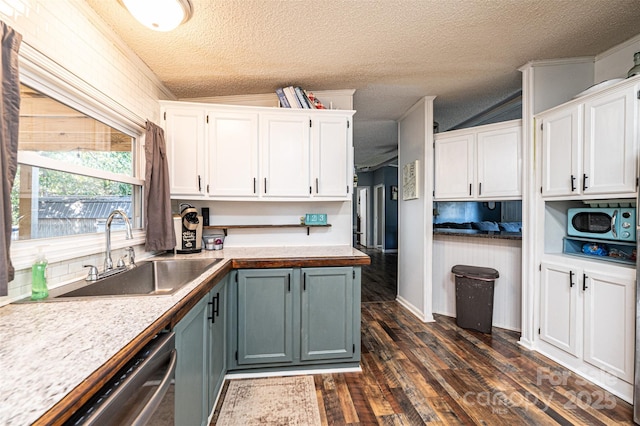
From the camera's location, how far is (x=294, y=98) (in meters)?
2.51

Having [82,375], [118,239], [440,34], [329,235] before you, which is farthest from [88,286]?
[440,34]

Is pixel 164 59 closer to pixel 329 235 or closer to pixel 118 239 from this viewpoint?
pixel 118 239

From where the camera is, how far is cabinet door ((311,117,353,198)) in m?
2.47

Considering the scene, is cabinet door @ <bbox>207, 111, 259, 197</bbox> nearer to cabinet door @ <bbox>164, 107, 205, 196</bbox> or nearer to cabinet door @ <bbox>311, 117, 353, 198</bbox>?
cabinet door @ <bbox>164, 107, 205, 196</bbox>

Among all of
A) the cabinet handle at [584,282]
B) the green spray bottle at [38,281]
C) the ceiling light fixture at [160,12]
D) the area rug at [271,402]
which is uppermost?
the ceiling light fixture at [160,12]

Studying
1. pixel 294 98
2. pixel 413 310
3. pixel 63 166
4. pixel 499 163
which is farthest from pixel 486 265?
pixel 63 166

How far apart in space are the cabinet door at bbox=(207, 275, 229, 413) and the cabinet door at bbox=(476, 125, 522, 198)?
109 inches

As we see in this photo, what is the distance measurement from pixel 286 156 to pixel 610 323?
270 centimetres

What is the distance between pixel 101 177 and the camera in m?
1.74

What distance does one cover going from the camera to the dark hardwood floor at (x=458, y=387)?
1.66 m

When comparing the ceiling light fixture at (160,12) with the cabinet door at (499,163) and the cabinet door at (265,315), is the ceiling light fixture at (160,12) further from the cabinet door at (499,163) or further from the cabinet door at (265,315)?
A: the cabinet door at (499,163)

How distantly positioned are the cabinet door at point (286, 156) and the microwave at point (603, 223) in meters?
2.27

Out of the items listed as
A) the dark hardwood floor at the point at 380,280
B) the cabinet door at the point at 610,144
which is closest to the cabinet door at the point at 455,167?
the cabinet door at the point at 610,144

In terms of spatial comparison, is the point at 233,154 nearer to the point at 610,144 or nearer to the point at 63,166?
the point at 63,166
